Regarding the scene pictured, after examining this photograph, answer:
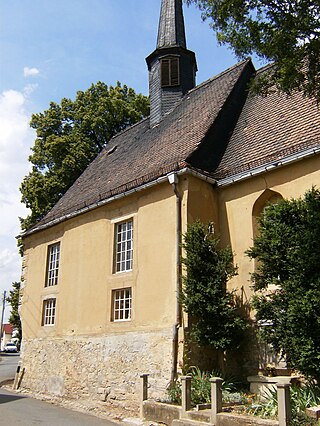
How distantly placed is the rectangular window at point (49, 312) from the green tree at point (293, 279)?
29.9 ft

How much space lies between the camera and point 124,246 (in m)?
14.1

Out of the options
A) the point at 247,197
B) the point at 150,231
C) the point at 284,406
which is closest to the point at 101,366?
the point at 150,231

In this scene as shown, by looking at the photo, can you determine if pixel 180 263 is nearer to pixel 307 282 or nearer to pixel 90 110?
pixel 307 282

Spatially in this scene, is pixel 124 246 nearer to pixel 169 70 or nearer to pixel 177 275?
pixel 177 275

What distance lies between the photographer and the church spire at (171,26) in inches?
810

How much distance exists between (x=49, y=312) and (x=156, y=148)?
713 cm

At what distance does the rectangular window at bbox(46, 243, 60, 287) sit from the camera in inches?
662

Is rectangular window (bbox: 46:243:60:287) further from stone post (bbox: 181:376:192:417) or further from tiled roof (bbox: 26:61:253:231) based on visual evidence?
stone post (bbox: 181:376:192:417)

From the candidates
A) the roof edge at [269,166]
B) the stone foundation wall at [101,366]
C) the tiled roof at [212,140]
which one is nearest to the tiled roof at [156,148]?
the tiled roof at [212,140]

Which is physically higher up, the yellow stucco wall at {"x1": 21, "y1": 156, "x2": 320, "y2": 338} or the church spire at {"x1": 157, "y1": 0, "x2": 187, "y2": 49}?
the church spire at {"x1": 157, "y1": 0, "x2": 187, "y2": 49}

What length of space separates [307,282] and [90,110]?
19.6 m

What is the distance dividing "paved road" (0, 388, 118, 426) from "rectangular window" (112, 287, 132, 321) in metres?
2.81

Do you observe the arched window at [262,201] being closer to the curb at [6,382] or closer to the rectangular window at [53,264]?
the rectangular window at [53,264]

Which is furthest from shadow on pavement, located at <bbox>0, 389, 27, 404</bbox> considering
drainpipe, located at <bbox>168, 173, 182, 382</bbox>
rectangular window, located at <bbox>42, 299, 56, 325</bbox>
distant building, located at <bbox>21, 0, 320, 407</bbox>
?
drainpipe, located at <bbox>168, 173, 182, 382</bbox>
